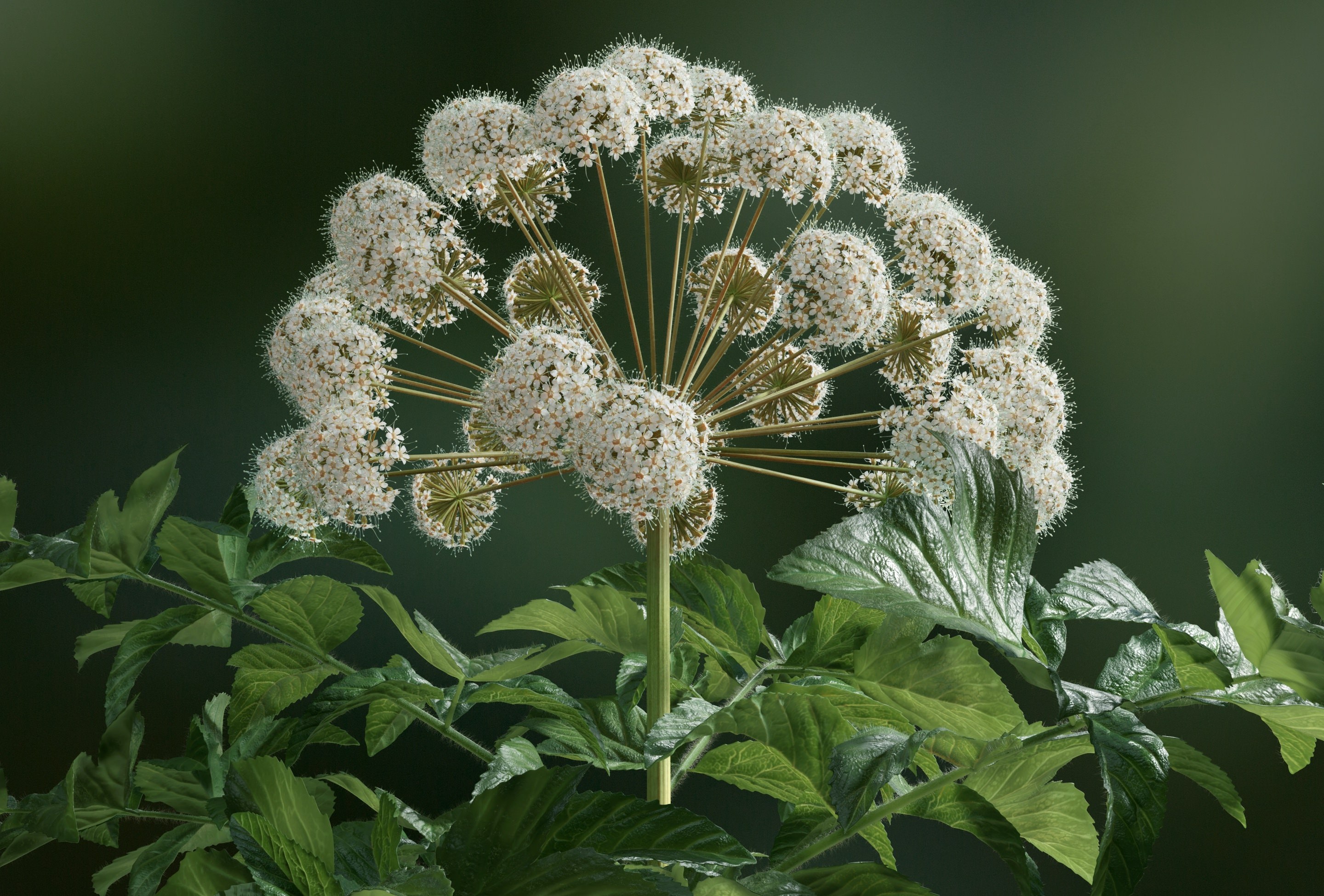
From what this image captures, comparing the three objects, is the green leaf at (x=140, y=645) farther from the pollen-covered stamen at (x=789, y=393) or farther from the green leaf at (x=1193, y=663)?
the green leaf at (x=1193, y=663)

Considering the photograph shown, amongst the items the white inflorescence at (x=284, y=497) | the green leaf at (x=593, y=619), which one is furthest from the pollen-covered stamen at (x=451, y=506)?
the green leaf at (x=593, y=619)

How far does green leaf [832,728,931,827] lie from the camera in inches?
16.9

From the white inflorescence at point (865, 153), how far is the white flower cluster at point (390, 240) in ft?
0.95

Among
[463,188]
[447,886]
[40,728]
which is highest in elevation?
[463,188]

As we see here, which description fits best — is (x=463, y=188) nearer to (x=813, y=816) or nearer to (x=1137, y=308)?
(x=813, y=816)

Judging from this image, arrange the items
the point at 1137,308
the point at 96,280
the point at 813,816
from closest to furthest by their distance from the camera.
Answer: the point at 813,816 < the point at 96,280 < the point at 1137,308

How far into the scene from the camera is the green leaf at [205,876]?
495 mm

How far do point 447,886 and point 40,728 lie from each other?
968 millimetres

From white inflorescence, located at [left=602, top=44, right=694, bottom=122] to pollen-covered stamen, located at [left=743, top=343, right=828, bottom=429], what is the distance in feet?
0.64

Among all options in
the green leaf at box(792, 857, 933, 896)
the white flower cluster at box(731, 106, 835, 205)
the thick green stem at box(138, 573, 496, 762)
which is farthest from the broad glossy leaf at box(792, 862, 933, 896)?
the white flower cluster at box(731, 106, 835, 205)

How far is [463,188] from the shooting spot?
0.70 m

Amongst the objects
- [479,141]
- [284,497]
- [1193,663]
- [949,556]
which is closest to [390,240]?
[479,141]

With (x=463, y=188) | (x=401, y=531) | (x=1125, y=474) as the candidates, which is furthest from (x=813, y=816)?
(x=1125, y=474)

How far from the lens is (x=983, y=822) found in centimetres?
52
